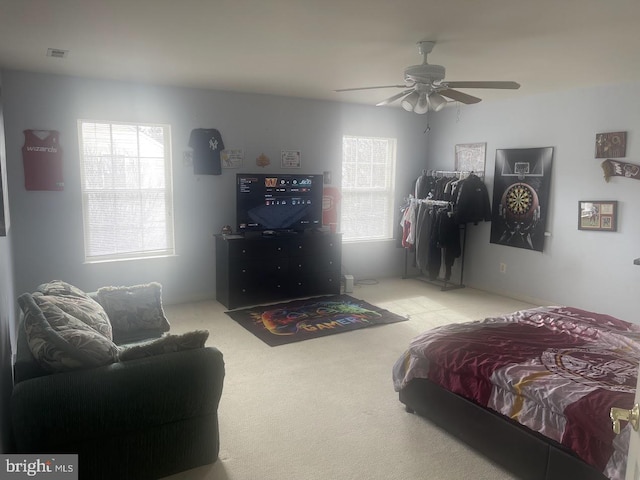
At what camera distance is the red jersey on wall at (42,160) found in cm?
409

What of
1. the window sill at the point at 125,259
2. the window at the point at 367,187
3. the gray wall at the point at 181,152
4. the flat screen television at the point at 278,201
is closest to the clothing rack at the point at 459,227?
the gray wall at the point at 181,152

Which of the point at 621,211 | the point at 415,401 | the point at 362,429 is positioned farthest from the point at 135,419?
the point at 621,211

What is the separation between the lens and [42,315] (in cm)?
215

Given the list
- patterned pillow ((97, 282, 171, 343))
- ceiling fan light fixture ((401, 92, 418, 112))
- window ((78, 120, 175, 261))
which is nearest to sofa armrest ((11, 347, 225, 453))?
patterned pillow ((97, 282, 171, 343))

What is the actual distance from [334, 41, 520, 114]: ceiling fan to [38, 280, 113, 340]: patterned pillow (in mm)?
2454

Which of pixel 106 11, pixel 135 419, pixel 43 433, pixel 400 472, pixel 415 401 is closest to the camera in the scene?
pixel 43 433

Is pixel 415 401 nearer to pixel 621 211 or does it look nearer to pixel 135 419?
pixel 135 419

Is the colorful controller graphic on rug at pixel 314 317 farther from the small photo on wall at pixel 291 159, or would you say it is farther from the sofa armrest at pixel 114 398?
the sofa armrest at pixel 114 398

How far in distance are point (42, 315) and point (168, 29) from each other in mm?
1816

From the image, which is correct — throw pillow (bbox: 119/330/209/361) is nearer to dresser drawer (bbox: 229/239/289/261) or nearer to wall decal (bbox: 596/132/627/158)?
dresser drawer (bbox: 229/239/289/261)

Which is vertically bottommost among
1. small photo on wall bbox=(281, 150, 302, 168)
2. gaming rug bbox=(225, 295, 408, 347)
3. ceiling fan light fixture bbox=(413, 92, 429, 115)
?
gaming rug bbox=(225, 295, 408, 347)

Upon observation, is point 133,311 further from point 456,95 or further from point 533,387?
point 456,95

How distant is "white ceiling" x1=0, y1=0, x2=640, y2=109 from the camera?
2475 mm

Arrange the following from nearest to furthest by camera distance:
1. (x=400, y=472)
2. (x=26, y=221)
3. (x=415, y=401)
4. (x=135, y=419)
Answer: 1. (x=135, y=419)
2. (x=400, y=472)
3. (x=415, y=401)
4. (x=26, y=221)
